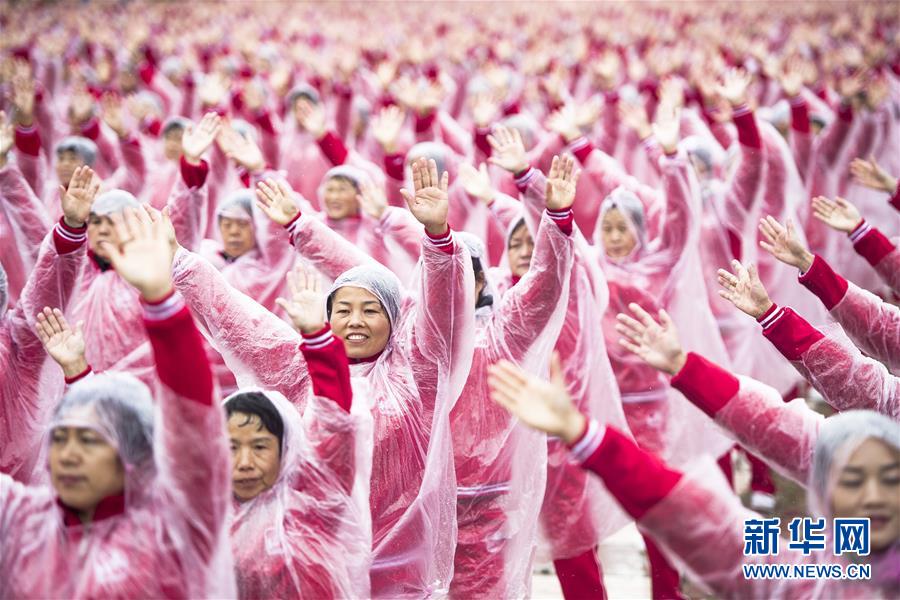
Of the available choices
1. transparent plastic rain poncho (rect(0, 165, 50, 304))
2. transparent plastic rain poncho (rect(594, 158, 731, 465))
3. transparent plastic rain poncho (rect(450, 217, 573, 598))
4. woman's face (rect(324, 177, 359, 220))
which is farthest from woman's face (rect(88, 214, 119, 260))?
transparent plastic rain poncho (rect(594, 158, 731, 465))

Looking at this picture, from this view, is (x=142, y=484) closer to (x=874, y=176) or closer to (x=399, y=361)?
(x=399, y=361)

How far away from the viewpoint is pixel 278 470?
2016mm

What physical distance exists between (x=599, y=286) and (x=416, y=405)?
1.12 m

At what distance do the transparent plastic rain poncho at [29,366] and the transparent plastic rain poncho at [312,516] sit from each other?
1090mm

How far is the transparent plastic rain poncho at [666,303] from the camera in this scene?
12.3 feet

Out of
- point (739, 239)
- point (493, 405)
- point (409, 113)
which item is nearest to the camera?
point (493, 405)

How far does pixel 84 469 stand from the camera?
5.59 feet

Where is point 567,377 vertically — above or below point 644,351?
below

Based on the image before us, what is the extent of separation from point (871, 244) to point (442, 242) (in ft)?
4.53

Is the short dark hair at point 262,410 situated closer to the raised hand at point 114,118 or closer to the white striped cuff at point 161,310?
the white striped cuff at point 161,310

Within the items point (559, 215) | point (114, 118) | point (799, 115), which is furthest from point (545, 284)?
point (114, 118)

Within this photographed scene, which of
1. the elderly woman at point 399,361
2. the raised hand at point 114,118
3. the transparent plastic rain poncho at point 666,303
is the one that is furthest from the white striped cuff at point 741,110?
the raised hand at point 114,118

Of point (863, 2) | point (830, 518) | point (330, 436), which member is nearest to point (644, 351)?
point (830, 518)

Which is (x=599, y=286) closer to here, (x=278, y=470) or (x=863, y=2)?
(x=278, y=470)
